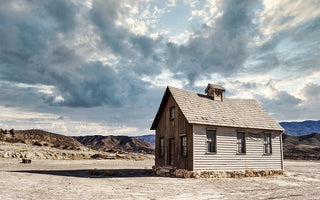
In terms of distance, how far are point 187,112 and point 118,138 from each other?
356 ft

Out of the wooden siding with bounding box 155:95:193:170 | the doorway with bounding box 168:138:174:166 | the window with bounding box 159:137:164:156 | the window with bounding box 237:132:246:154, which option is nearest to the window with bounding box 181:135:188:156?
the wooden siding with bounding box 155:95:193:170

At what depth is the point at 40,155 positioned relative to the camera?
41562 millimetres

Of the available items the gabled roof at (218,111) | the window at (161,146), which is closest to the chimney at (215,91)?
the gabled roof at (218,111)

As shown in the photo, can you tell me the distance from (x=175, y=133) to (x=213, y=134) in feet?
9.79

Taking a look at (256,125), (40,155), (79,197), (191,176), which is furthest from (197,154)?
(40,155)

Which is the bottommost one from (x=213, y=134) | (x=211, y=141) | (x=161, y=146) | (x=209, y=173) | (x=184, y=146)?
(x=209, y=173)

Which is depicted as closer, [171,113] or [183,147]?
[183,147]

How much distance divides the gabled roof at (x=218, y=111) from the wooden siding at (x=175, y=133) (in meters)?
0.56

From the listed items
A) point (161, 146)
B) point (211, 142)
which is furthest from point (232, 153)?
point (161, 146)

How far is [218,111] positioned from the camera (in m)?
22.9

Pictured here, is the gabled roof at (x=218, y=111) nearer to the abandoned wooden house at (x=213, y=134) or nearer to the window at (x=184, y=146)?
the abandoned wooden house at (x=213, y=134)

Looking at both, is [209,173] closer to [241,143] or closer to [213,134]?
[213,134]

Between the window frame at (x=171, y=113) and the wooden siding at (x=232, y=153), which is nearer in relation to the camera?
the wooden siding at (x=232, y=153)

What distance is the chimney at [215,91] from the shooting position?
24752mm
